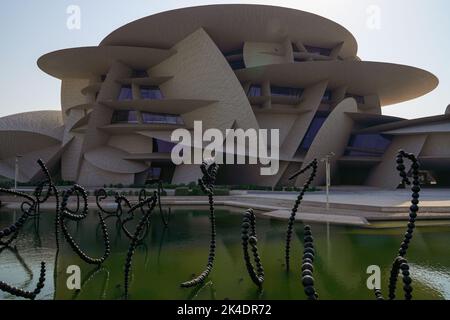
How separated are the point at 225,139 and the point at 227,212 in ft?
46.1

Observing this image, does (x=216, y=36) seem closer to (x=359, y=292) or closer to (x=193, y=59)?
(x=193, y=59)

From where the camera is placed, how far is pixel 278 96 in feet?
110

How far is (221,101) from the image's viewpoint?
31.0 metres

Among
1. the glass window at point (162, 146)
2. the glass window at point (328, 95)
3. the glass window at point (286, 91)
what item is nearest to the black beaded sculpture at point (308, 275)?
the glass window at point (162, 146)

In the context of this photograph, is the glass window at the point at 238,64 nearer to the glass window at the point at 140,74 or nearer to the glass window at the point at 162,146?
the glass window at the point at 140,74

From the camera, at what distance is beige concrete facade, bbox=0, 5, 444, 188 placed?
99.1 feet

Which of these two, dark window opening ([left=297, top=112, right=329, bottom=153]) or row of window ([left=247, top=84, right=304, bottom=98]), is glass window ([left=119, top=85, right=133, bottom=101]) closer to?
row of window ([left=247, top=84, right=304, bottom=98])

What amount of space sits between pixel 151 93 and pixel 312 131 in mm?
17407

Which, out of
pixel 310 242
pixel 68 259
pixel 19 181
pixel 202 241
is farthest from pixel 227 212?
pixel 19 181

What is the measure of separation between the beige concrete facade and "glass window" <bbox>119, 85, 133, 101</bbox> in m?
0.10

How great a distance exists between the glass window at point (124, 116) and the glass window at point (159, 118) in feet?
3.99

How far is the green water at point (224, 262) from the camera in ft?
19.9

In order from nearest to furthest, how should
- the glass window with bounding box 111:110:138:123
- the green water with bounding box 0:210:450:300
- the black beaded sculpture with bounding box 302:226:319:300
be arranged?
the black beaded sculpture with bounding box 302:226:319:300 < the green water with bounding box 0:210:450:300 < the glass window with bounding box 111:110:138:123

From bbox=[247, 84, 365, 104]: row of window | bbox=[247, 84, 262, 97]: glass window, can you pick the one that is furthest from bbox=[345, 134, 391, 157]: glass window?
bbox=[247, 84, 262, 97]: glass window
